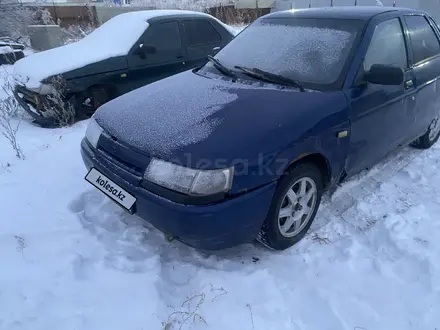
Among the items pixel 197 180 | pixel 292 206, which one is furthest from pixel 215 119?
pixel 292 206

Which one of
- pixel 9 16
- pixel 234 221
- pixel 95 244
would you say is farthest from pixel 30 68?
pixel 9 16

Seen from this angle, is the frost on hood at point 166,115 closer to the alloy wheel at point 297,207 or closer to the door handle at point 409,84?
the alloy wheel at point 297,207

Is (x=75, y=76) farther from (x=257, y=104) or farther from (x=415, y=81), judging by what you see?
(x=415, y=81)

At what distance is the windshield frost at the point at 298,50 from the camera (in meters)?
2.64

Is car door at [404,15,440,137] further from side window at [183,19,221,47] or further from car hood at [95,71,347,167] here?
side window at [183,19,221,47]

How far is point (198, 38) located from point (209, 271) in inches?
168

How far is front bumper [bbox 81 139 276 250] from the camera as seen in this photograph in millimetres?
1969

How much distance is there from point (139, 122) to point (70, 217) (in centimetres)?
101

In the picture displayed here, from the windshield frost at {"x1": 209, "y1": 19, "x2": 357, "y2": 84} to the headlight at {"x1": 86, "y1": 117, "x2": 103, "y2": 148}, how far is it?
1.25 metres

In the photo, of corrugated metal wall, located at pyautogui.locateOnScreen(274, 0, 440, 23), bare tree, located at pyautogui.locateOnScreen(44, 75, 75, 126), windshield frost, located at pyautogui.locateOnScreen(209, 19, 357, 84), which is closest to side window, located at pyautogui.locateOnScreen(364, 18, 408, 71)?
windshield frost, located at pyautogui.locateOnScreen(209, 19, 357, 84)

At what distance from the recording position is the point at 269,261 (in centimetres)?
241

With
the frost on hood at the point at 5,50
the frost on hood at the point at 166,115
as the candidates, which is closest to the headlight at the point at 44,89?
the frost on hood at the point at 166,115

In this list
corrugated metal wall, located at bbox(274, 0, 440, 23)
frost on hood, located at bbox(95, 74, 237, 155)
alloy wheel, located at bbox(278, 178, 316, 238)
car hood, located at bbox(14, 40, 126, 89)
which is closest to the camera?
frost on hood, located at bbox(95, 74, 237, 155)

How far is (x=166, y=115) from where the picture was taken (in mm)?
2373
